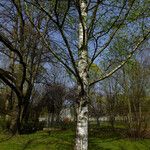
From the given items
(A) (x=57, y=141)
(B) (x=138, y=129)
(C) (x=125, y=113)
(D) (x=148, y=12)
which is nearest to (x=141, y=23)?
(D) (x=148, y=12)

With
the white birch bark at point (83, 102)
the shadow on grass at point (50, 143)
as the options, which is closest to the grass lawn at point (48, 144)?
the shadow on grass at point (50, 143)

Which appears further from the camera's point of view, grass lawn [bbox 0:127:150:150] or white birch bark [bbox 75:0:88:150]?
grass lawn [bbox 0:127:150:150]

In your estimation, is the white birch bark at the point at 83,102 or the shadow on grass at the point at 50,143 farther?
the shadow on grass at the point at 50,143

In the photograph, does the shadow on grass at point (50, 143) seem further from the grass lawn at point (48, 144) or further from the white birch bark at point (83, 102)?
the white birch bark at point (83, 102)

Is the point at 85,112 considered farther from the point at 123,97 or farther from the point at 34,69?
the point at 123,97

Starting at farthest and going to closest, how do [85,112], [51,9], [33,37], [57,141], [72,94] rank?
[72,94], [33,37], [57,141], [51,9], [85,112]

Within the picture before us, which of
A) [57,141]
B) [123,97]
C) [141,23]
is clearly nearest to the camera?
[141,23]

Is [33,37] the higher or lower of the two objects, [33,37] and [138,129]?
the higher

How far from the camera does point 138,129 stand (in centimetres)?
2431

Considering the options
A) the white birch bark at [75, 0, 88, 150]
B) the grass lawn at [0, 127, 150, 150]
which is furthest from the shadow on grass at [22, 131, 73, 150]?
the white birch bark at [75, 0, 88, 150]

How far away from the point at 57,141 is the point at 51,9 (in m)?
9.94

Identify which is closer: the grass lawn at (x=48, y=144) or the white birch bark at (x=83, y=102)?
the white birch bark at (x=83, y=102)

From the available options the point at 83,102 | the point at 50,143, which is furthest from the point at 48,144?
the point at 83,102

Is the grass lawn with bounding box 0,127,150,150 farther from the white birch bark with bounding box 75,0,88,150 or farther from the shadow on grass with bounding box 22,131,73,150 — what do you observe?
the white birch bark with bounding box 75,0,88,150
